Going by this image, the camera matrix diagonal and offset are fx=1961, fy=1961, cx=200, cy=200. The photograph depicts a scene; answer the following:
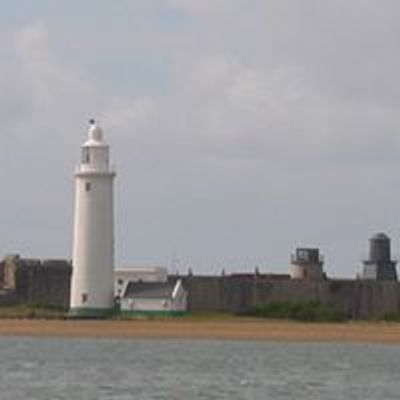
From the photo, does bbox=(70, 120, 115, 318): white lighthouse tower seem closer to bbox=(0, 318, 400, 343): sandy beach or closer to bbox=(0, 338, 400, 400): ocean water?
bbox=(0, 318, 400, 343): sandy beach

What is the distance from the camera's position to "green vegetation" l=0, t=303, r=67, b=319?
7988 centimetres

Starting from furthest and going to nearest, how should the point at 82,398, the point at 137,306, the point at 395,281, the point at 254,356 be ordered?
the point at 395,281 → the point at 137,306 → the point at 254,356 → the point at 82,398

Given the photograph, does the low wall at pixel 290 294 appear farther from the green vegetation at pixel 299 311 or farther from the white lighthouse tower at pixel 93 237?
the white lighthouse tower at pixel 93 237

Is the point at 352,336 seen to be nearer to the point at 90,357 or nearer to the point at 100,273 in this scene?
the point at 100,273

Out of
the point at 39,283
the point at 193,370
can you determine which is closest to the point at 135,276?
the point at 39,283

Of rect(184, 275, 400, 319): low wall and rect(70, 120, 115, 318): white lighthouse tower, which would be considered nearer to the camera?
rect(70, 120, 115, 318): white lighthouse tower

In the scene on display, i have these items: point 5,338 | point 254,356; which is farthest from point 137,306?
point 254,356

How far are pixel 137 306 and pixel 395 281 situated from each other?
1352 centimetres

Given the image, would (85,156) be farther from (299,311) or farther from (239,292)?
(299,311)

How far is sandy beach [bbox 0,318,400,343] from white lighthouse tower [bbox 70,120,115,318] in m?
1.34

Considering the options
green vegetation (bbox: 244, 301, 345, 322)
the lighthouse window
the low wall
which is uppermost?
the lighthouse window

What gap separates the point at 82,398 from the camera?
45.1 m

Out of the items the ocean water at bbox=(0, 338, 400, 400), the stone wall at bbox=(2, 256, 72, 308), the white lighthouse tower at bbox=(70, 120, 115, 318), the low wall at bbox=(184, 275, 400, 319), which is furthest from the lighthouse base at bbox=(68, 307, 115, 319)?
the low wall at bbox=(184, 275, 400, 319)

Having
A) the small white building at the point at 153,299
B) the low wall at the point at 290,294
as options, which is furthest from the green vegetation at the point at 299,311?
the small white building at the point at 153,299
